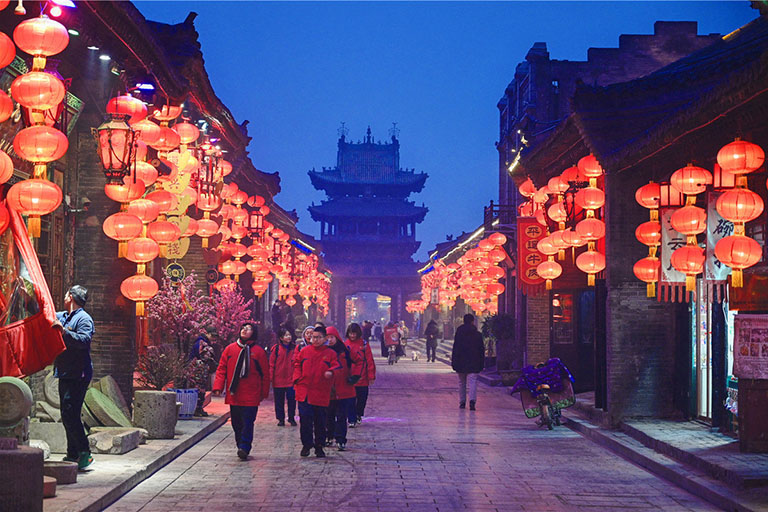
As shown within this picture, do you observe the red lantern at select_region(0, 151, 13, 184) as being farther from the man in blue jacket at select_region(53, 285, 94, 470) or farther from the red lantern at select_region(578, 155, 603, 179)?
the red lantern at select_region(578, 155, 603, 179)

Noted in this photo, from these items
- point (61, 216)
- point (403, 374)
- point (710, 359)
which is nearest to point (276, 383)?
point (61, 216)

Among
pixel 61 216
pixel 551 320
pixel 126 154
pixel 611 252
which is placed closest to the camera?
pixel 126 154

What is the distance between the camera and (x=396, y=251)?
70.7 meters

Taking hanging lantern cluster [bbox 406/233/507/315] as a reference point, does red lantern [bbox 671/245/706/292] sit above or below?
below

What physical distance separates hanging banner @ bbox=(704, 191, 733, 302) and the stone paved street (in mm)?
2574

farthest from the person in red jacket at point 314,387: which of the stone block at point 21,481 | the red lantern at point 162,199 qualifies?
the stone block at point 21,481

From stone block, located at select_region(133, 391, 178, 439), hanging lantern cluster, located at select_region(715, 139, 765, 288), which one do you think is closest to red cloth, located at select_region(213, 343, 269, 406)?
stone block, located at select_region(133, 391, 178, 439)

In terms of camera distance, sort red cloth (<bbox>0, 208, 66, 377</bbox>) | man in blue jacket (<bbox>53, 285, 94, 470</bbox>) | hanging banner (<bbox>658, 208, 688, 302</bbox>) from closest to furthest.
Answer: red cloth (<bbox>0, 208, 66, 377</bbox>) → man in blue jacket (<bbox>53, 285, 94, 470</bbox>) → hanging banner (<bbox>658, 208, 688, 302</bbox>)

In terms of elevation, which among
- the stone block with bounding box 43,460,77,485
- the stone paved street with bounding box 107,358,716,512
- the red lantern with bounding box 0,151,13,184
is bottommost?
the stone paved street with bounding box 107,358,716,512

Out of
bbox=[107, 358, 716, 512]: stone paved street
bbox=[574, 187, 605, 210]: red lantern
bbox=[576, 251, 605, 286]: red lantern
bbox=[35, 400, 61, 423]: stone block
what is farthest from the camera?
bbox=[576, 251, 605, 286]: red lantern

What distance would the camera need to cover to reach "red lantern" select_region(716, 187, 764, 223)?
10.2m

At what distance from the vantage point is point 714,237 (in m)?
11.9

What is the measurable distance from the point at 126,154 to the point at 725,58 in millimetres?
10362

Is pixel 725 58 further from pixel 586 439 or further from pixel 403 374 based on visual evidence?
pixel 403 374
